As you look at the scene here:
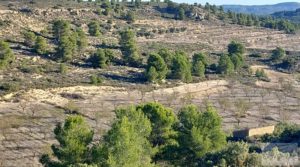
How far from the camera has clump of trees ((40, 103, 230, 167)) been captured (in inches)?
971

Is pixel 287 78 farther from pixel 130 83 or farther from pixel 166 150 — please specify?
pixel 166 150

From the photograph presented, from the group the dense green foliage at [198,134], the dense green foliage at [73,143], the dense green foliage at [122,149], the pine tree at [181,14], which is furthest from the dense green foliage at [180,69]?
the pine tree at [181,14]

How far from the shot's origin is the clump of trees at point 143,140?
24656mm

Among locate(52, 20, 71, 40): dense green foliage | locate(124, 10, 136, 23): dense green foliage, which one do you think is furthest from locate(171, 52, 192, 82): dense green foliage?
locate(124, 10, 136, 23): dense green foliage

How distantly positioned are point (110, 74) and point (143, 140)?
1406 inches

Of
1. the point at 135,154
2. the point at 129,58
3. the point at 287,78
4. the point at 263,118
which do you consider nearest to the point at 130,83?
the point at 129,58

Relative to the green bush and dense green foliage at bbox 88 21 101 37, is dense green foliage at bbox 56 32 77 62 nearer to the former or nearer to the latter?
the green bush

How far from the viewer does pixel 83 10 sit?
3814 inches

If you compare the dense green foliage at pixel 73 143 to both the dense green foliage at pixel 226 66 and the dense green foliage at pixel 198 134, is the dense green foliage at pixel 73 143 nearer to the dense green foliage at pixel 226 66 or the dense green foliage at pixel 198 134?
the dense green foliage at pixel 198 134

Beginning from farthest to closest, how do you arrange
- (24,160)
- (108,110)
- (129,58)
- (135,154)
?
(129,58)
(108,110)
(24,160)
(135,154)

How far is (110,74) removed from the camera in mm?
62719

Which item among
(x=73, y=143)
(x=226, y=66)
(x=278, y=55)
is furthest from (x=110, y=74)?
(x=73, y=143)

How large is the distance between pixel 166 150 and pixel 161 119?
9.54 feet

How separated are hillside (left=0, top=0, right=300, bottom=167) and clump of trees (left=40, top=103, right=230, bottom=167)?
813 centimetres
